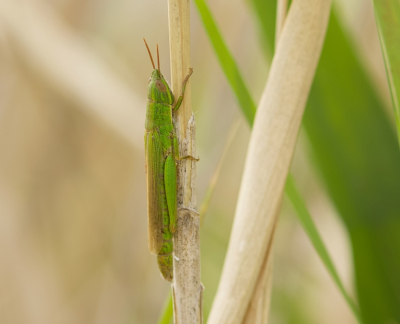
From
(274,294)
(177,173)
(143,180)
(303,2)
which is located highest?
(143,180)

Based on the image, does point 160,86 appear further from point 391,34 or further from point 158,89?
point 391,34

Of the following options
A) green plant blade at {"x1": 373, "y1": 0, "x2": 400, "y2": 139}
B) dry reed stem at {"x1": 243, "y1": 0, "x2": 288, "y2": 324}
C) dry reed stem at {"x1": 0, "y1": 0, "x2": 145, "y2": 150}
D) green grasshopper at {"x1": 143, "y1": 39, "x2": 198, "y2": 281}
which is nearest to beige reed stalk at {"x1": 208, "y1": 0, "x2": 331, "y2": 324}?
dry reed stem at {"x1": 243, "y1": 0, "x2": 288, "y2": 324}

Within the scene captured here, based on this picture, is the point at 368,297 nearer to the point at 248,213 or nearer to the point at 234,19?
the point at 248,213

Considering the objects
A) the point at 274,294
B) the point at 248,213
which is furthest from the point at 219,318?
the point at 274,294

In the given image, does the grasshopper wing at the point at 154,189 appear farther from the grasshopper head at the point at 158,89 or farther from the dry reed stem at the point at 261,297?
the dry reed stem at the point at 261,297

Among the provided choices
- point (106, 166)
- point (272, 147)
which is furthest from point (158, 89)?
point (106, 166)

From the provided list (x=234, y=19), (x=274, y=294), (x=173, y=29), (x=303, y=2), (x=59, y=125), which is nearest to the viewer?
(x=303, y=2)
